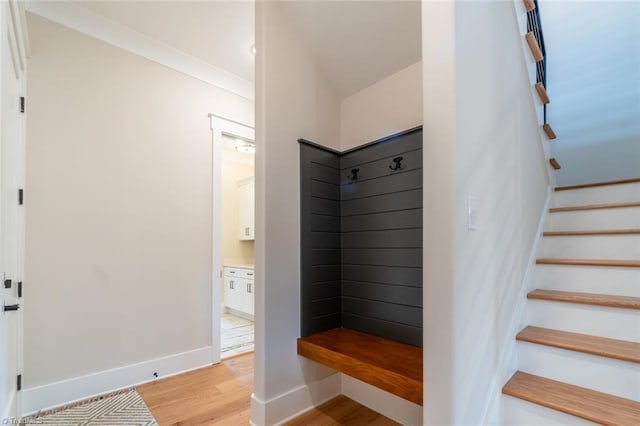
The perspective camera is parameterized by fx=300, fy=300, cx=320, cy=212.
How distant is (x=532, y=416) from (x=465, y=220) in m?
0.97

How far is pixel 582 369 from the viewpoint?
4.60 ft

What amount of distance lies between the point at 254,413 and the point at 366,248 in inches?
50.5

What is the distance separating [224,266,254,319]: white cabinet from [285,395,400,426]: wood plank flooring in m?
2.62

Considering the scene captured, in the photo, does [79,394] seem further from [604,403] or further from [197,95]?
[604,403]

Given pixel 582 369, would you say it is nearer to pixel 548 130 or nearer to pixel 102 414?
pixel 548 130

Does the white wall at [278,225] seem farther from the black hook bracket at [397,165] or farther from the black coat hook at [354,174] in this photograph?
the black hook bracket at [397,165]

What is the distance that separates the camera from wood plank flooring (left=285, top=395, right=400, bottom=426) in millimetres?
1934

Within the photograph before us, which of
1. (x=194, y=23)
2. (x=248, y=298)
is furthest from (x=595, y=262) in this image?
(x=248, y=298)

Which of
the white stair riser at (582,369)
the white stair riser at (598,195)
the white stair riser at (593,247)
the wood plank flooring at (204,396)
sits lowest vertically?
the wood plank flooring at (204,396)

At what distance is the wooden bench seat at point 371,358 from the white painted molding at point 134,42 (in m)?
2.66

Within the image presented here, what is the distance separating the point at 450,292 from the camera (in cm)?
112

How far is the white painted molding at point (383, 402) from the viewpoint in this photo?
1.90 metres

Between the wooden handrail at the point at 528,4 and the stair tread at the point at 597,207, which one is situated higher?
→ the wooden handrail at the point at 528,4

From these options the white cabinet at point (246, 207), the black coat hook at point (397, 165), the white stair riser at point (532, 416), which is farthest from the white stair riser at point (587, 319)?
the white cabinet at point (246, 207)
